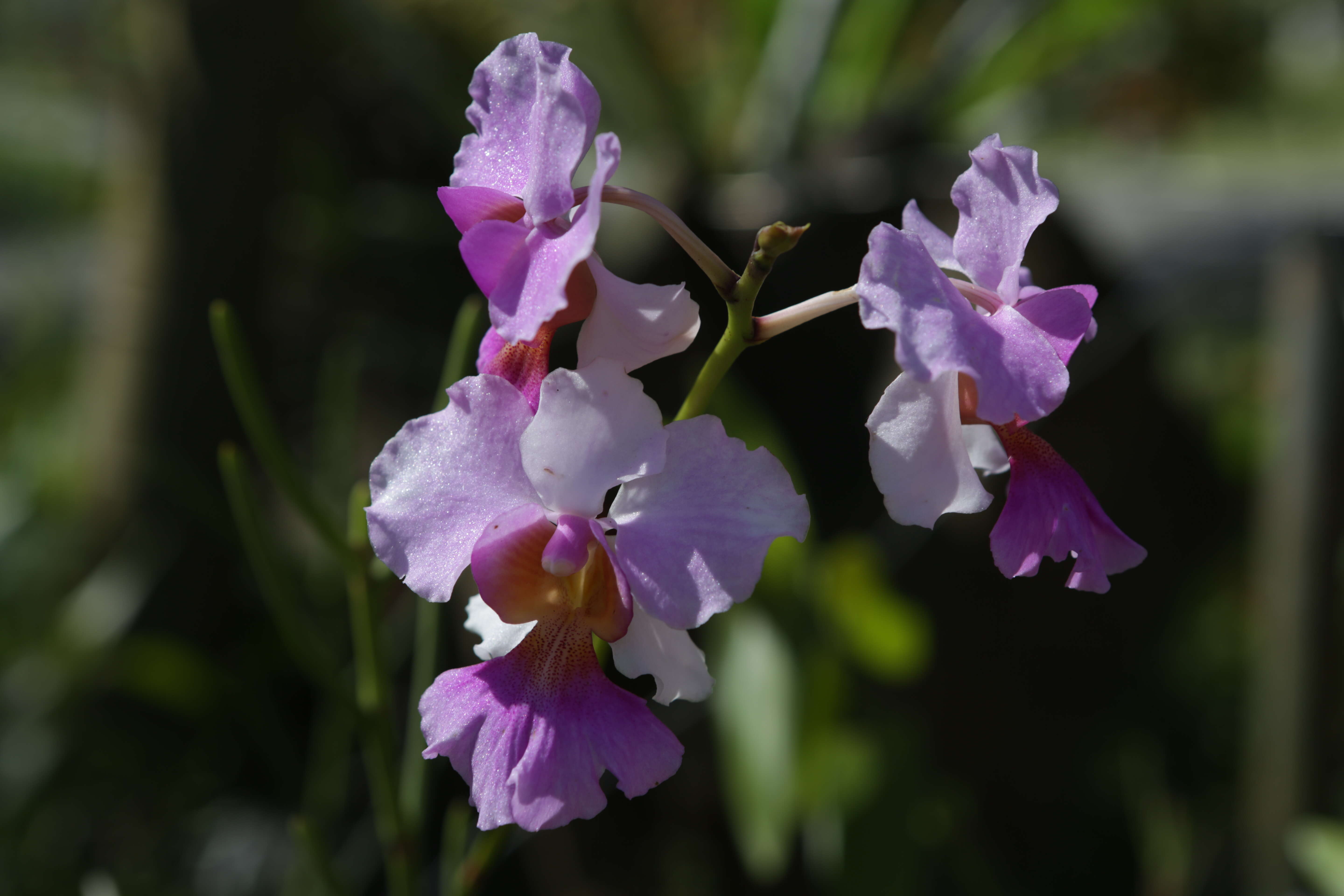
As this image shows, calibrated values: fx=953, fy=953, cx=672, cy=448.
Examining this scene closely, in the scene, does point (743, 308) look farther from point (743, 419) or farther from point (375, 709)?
point (743, 419)

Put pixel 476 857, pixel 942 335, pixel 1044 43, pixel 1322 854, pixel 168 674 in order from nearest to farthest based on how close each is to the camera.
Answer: pixel 942 335 → pixel 476 857 → pixel 1322 854 → pixel 168 674 → pixel 1044 43

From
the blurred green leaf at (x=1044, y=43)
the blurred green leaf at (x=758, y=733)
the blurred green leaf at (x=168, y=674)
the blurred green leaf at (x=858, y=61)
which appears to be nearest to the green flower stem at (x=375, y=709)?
the blurred green leaf at (x=758, y=733)

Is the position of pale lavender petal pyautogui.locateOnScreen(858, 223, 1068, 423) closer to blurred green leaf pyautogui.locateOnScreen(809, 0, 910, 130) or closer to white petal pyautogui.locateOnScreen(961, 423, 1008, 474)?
white petal pyautogui.locateOnScreen(961, 423, 1008, 474)

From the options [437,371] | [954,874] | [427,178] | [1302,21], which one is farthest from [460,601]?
[1302,21]

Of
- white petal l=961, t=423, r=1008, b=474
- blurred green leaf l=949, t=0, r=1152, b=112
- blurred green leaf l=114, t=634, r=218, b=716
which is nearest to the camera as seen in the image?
white petal l=961, t=423, r=1008, b=474

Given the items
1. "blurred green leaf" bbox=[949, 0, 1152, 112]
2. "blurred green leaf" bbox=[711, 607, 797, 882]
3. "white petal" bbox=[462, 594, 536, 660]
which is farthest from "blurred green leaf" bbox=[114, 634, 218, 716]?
"blurred green leaf" bbox=[949, 0, 1152, 112]

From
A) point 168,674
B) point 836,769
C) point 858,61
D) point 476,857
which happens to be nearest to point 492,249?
point 476,857
